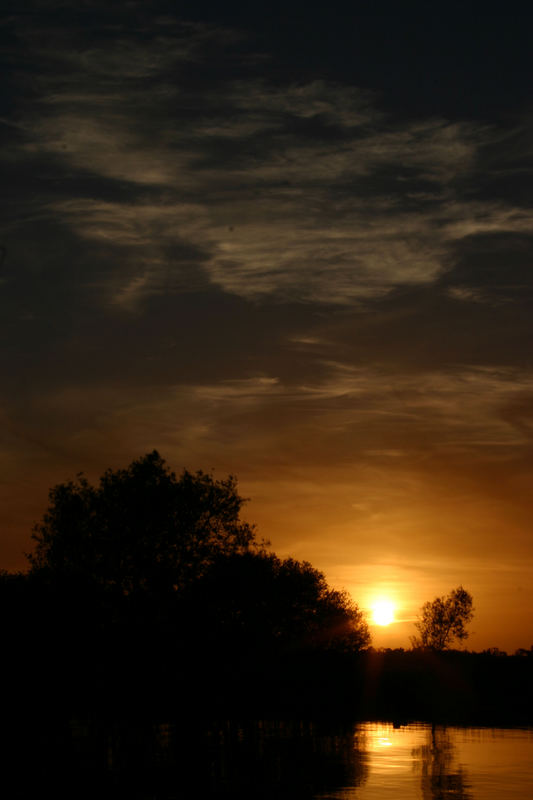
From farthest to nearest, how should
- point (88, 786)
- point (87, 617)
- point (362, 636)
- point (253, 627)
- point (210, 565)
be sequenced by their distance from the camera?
point (362, 636), point (253, 627), point (210, 565), point (87, 617), point (88, 786)

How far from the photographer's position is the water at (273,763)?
155 feet

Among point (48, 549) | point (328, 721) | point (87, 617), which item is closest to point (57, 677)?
point (87, 617)

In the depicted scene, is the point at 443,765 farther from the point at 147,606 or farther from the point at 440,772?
the point at 147,606

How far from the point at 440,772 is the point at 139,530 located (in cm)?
5807

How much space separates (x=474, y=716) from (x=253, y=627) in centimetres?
3189

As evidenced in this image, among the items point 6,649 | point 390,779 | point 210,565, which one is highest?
point 210,565

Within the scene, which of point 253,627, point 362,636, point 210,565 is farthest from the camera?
point 362,636

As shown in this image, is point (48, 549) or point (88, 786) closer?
point (88, 786)

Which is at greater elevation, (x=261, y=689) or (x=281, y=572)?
(x=281, y=572)

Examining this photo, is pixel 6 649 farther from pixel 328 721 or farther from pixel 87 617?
pixel 328 721

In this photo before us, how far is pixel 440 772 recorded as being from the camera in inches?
2261

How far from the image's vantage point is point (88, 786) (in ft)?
158

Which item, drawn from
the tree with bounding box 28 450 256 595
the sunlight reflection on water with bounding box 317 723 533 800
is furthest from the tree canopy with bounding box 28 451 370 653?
the sunlight reflection on water with bounding box 317 723 533 800

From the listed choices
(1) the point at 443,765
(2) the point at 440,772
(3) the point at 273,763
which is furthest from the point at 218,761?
(1) the point at 443,765
